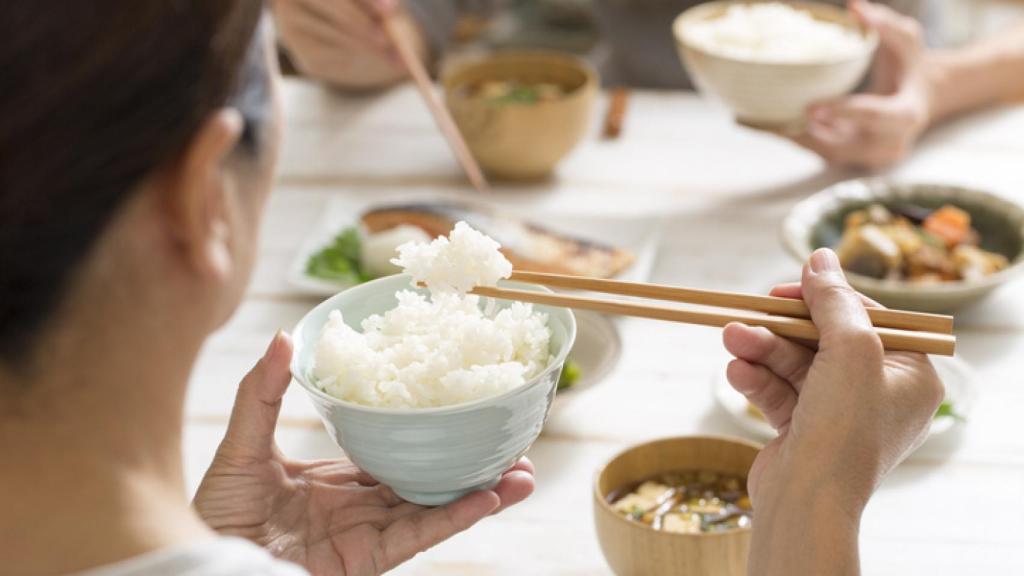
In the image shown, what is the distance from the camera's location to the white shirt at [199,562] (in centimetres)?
76

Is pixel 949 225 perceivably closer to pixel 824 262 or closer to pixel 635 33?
pixel 824 262

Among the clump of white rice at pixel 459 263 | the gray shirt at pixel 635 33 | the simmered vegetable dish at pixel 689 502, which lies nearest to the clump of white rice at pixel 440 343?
the clump of white rice at pixel 459 263

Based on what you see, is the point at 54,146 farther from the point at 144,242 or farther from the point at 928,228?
the point at 928,228

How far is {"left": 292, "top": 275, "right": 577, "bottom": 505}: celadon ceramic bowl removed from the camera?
1072mm

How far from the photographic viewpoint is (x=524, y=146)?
232cm

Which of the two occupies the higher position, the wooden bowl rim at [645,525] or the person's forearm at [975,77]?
the wooden bowl rim at [645,525]

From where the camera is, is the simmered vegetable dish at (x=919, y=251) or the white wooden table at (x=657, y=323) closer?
the white wooden table at (x=657, y=323)

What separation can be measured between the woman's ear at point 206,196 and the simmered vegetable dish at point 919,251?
133 centimetres

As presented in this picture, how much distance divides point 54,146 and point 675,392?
1.19 meters

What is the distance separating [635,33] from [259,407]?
220cm

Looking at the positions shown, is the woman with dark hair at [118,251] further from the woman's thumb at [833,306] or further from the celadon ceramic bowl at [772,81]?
the celadon ceramic bowl at [772,81]

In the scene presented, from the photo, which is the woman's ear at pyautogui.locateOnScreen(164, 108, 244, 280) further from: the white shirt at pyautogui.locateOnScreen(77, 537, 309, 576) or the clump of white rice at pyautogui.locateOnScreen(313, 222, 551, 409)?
the clump of white rice at pyautogui.locateOnScreen(313, 222, 551, 409)

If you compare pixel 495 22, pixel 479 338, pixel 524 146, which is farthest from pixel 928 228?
pixel 495 22

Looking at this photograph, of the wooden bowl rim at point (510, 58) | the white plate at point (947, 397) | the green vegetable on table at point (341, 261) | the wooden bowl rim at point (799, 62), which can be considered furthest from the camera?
the wooden bowl rim at point (510, 58)
